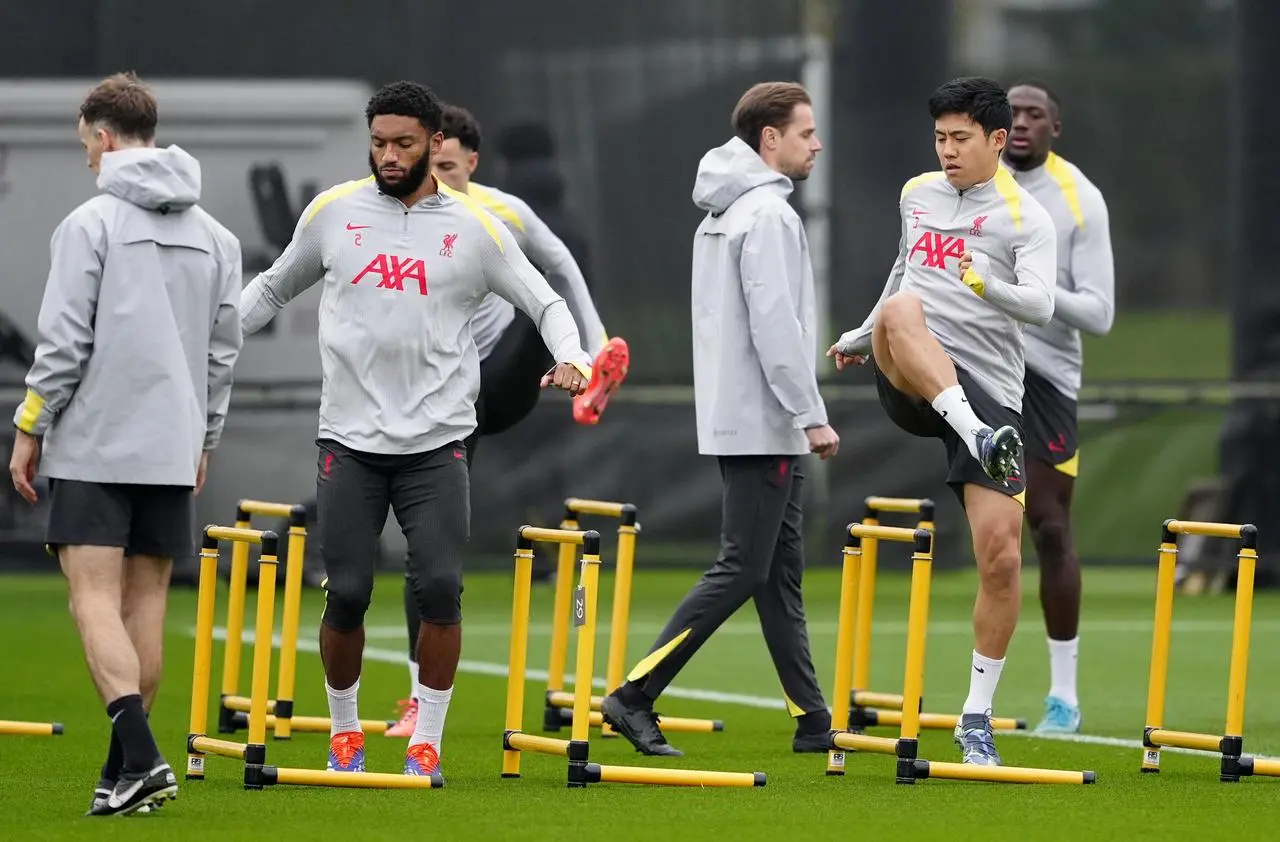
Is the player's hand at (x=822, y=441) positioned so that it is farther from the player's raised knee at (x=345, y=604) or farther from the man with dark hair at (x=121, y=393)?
the man with dark hair at (x=121, y=393)

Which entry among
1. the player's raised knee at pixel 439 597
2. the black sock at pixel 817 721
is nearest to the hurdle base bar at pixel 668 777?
the player's raised knee at pixel 439 597

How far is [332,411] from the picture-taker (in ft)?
23.7

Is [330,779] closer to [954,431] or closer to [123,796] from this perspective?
[123,796]

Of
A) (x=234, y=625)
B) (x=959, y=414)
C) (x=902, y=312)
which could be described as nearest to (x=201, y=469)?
(x=234, y=625)

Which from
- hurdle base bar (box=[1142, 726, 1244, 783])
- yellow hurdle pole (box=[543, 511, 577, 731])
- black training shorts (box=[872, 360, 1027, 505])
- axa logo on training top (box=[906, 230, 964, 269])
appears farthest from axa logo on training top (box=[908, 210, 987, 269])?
yellow hurdle pole (box=[543, 511, 577, 731])

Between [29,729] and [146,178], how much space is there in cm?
268

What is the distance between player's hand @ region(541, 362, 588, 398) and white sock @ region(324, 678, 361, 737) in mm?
1135

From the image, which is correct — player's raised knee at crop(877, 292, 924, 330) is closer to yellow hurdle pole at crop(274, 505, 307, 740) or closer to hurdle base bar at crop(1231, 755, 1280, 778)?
hurdle base bar at crop(1231, 755, 1280, 778)

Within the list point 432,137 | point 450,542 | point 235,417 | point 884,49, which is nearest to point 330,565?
point 450,542

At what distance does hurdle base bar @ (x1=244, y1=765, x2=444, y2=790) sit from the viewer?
7.20 meters

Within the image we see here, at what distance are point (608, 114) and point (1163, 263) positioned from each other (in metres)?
3.87

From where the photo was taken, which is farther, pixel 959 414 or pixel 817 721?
pixel 817 721

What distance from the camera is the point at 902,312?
7523mm

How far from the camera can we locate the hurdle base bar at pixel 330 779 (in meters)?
7.20
